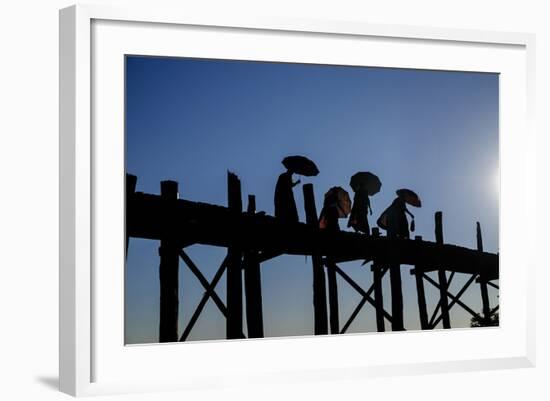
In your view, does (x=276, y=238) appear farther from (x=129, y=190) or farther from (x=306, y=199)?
(x=129, y=190)

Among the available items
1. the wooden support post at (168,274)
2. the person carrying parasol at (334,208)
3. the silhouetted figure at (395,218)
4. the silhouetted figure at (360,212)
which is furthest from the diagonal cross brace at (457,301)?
the wooden support post at (168,274)

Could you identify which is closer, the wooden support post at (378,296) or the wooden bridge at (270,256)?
the wooden bridge at (270,256)

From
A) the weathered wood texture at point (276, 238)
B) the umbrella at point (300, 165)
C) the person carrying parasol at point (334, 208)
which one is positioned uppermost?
the umbrella at point (300, 165)

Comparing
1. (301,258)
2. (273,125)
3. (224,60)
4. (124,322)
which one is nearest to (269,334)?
(301,258)

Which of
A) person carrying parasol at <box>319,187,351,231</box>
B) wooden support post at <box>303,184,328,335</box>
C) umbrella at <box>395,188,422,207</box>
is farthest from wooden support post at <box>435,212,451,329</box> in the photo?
wooden support post at <box>303,184,328,335</box>

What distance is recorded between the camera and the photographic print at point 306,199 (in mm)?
3727

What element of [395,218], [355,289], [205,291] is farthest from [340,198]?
[205,291]

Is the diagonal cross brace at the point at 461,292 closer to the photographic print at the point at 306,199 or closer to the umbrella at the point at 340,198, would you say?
the photographic print at the point at 306,199

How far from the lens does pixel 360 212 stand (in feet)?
13.1

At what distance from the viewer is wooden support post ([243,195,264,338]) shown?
384 cm

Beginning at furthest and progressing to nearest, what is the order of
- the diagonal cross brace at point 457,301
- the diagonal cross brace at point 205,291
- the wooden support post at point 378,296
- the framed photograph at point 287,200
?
the diagonal cross brace at point 457,301
the wooden support post at point 378,296
the diagonal cross brace at point 205,291
the framed photograph at point 287,200

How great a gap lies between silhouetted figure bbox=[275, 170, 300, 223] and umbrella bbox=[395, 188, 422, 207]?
0.47m

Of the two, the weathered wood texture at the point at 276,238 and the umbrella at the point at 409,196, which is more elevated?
the umbrella at the point at 409,196

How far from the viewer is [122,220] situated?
3.64 m
